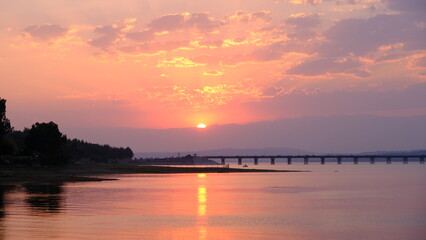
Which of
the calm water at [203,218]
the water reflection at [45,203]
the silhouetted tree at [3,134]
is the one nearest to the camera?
the calm water at [203,218]

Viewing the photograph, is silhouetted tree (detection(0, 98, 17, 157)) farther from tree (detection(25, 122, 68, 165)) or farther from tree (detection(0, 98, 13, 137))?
tree (detection(25, 122, 68, 165))

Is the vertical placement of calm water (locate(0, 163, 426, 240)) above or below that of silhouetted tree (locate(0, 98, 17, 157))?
below

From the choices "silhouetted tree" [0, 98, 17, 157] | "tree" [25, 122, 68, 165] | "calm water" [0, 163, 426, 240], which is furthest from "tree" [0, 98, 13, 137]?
"calm water" [0, 163, 426, 240]

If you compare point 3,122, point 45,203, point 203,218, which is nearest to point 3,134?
point 3,122

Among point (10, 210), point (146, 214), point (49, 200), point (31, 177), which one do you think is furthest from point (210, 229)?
point (31, 177)

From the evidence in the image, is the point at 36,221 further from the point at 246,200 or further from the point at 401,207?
the point at 401,207

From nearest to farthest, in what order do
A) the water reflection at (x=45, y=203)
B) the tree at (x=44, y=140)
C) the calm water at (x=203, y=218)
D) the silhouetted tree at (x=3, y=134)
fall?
the calm water at (x=203, y=218) < the water reflection at (x=45, y=203) < the silhouetted tree at (x=3, y=134) < the tree at (x=44, y=140)

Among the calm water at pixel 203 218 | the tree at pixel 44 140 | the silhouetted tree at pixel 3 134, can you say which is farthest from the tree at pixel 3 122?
the calm water at pixel 203 218

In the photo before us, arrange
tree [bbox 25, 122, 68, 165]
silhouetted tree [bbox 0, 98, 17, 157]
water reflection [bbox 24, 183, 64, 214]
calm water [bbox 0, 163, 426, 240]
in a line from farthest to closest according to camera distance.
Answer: tree [bbox 25, 122, 68, 165]
silhouetted tree [bbox 0, 98, 17, 157]
water reflection [bbox 24, 183, 64, 214]
calm water [bbox 0, 163, 426, 240]

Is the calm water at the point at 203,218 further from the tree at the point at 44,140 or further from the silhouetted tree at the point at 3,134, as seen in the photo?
the tree at the point at 44,140

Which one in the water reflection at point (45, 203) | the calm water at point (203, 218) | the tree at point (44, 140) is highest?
the tree at point (44, 140)

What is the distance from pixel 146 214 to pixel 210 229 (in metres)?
10.3

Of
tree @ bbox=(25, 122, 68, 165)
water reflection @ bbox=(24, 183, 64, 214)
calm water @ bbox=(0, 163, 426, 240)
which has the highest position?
tree @ bbox=(25, 122, 68, 165)

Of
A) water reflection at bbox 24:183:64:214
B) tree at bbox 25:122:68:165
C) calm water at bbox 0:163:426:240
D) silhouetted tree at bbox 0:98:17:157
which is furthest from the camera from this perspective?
tree at bbox 25:122:68:165
